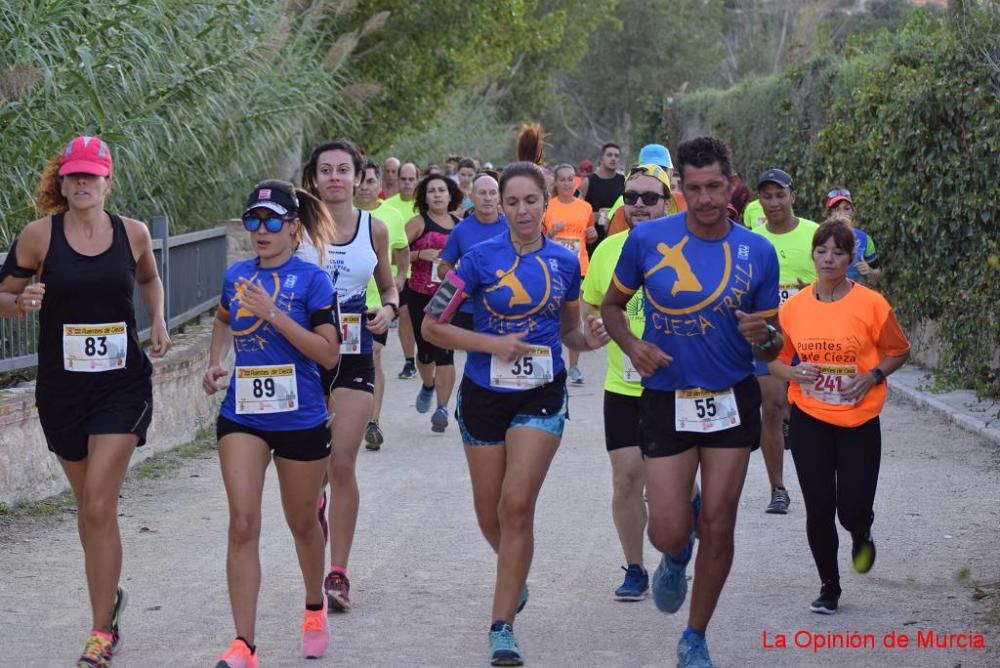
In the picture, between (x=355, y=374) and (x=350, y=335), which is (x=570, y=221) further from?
(x=355, y=374)

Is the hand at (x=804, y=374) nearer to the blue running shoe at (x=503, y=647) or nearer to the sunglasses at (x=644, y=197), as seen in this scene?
the sunglasses at (x=644, y=197)

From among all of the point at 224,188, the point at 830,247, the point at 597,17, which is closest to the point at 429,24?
the point at 224,188

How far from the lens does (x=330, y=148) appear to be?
770cm

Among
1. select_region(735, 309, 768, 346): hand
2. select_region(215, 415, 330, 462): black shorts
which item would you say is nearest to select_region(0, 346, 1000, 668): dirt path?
select_region(215, 415, 330, 462): black shorts

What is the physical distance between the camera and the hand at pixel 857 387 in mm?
7070

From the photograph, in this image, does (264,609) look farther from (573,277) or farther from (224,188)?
(224,188)

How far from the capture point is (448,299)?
21.3 feet

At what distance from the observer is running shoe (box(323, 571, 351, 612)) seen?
711cm

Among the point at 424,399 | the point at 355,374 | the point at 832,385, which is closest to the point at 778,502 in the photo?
the point at 832,385

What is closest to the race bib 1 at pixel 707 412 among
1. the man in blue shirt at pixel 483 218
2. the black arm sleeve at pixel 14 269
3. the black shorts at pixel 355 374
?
the black shorts at pixel 355 374

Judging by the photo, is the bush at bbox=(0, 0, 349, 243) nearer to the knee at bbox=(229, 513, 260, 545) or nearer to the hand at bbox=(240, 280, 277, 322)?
the hand at bbox=(240, 280, 277, 322)

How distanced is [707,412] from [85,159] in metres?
2.58

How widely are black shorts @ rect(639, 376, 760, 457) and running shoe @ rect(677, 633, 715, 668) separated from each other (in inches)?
26.4

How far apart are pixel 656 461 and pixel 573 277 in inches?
35.5
